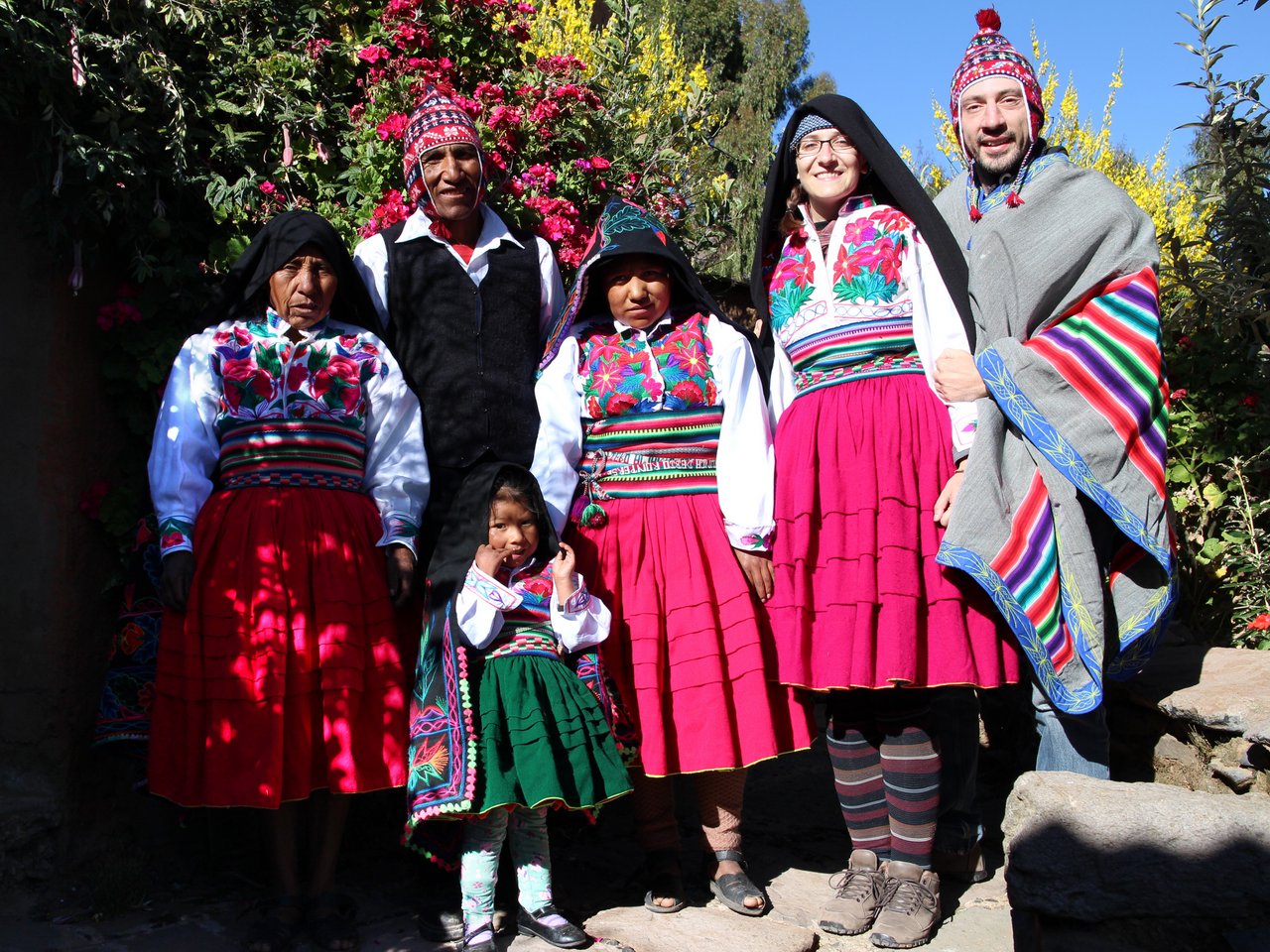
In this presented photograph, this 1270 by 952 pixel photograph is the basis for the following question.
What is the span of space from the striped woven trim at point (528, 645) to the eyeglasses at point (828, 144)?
1642 millimetres

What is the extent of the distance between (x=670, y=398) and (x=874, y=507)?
74 cm

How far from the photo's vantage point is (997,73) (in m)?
3.40

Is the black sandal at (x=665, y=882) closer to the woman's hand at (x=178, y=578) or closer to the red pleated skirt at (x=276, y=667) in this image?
the red pleated skirt at (x=276, y=667)

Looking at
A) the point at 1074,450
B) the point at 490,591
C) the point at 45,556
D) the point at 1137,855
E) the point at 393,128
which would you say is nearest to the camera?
the point at 1137,855

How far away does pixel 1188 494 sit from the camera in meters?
4.77

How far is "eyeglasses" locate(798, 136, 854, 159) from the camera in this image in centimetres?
353

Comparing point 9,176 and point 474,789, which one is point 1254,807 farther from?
point 9,176

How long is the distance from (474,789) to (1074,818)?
4.96 feet

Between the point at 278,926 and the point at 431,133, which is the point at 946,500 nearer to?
the point at 431,133

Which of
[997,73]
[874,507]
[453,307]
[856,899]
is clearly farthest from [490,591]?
[997,73]

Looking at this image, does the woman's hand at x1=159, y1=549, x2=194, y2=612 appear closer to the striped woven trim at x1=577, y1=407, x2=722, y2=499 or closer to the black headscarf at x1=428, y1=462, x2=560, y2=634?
the black headscarf at x1=428, y1=462, x2=560, y2=634

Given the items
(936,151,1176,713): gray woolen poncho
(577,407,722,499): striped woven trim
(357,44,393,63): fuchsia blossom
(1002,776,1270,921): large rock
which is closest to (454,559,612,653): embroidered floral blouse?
(577,407,722,499): striped woven trim

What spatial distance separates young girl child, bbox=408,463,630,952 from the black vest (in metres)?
0.29

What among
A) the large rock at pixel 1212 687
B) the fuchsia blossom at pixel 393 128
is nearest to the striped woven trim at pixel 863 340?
the large rock at pixel 1212 687
